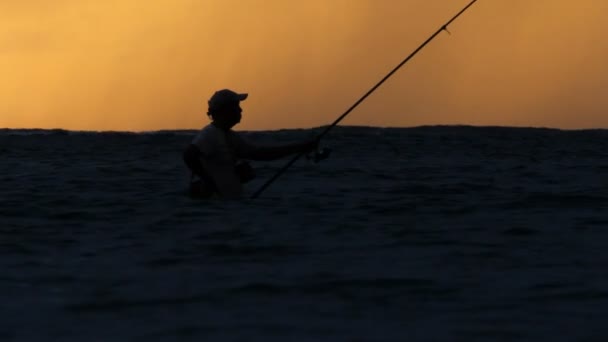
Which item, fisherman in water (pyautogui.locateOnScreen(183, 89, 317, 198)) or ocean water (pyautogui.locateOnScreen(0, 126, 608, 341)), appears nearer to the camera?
ocean water (pyautogui.locateOnScreen(0, 126, 608, 341))

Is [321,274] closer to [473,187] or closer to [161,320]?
[161,320]

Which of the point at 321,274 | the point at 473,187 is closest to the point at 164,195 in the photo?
the point at 473,187

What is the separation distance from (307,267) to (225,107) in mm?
3735

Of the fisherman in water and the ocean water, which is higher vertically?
the fisherman in water

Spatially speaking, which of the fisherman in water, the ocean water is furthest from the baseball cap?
the ocean water

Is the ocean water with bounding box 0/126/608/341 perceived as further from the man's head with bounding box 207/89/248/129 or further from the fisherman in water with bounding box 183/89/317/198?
the man's head with bounding box 207/89/248/129

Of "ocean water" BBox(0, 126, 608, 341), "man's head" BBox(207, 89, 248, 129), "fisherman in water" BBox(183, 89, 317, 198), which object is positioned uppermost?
"man's head" BBox(207, 89, 248, 129)

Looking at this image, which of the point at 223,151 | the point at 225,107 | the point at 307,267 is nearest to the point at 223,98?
the point at 225,107

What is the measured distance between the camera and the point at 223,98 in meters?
12.0

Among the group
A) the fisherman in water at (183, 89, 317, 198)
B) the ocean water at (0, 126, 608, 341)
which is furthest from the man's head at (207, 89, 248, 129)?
the ocean water at (0, 126, 608, 341)

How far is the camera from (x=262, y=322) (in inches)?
265

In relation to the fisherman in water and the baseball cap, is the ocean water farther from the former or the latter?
the baseball cap

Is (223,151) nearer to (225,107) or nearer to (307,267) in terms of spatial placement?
(225,107)

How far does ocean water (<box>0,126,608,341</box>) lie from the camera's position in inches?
261
